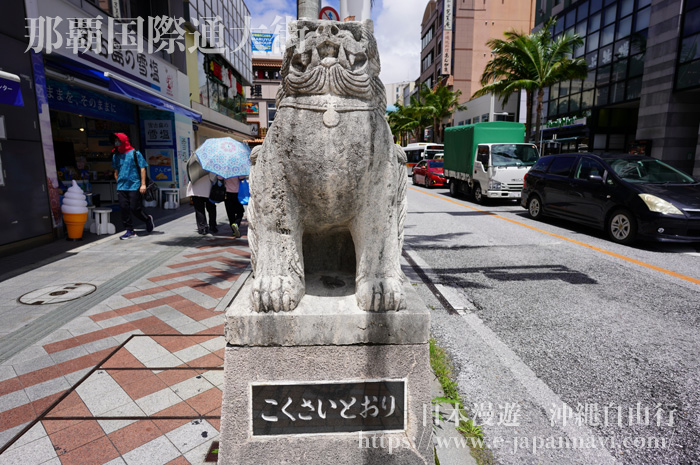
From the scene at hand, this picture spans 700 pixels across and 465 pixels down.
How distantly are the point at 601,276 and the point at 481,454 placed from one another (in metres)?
4.01

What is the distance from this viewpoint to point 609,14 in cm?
1853

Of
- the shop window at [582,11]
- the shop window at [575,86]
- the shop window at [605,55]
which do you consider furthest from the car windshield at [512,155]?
the shop window at [582,11]

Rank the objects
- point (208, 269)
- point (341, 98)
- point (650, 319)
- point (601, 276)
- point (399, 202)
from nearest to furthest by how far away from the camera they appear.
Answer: point (341, 98) < point (399, 202) < point (650, 319) < point (601, 276) < point (208, 269)

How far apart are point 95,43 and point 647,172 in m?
11.2

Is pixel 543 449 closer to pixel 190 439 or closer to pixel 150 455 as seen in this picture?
pixel 190 439

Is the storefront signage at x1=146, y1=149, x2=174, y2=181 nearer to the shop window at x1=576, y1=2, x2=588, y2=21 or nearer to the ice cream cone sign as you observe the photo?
the ice cream cone sign

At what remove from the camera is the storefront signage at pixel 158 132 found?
1168 cm

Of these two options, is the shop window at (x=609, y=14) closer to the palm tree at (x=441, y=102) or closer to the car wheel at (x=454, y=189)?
the car wheel at (x=454, y=189)

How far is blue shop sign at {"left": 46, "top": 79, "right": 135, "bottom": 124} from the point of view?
7734 millimetres

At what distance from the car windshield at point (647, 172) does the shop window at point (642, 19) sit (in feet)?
43.4

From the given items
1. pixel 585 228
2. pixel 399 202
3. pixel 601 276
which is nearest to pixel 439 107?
pixel 585 228

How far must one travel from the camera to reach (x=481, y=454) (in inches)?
82.7

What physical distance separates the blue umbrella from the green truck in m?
8.44

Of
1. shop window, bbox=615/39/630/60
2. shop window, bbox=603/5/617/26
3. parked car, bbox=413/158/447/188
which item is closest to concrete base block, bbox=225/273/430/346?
parked car, bbox=413/158/447/188
